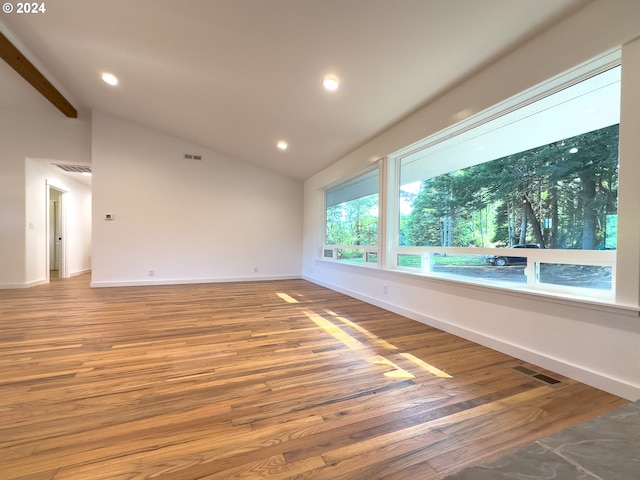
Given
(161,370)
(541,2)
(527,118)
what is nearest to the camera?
(541,2)

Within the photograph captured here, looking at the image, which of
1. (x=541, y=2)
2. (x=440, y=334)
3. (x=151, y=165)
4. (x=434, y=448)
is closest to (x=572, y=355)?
(x=440, y=334)

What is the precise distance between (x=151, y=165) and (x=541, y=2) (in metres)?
6.17

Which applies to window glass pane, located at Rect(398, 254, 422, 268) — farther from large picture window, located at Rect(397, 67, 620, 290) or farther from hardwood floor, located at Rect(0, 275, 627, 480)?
hardwood floor, located at Rect(0, 275, 627, 480)

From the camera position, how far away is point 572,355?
1.86m

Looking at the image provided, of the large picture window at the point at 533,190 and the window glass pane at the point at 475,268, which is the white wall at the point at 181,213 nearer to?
the large picture window at the point at 533,190

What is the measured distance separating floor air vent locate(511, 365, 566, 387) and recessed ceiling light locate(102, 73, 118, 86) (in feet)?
19.3

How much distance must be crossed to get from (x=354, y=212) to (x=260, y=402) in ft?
12.4

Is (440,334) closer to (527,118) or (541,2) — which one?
(527,118)

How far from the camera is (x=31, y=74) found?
156 inches

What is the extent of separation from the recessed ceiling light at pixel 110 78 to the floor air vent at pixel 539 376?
587 cm

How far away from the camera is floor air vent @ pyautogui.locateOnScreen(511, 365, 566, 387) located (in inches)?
70.0

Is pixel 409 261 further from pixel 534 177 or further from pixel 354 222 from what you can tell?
pixel 534 177

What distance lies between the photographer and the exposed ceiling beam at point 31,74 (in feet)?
11.2

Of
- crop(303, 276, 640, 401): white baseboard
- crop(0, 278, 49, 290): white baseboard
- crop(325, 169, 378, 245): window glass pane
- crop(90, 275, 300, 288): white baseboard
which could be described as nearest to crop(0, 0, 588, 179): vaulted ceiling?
crop(325, 169, 378, 245): window glass pane
